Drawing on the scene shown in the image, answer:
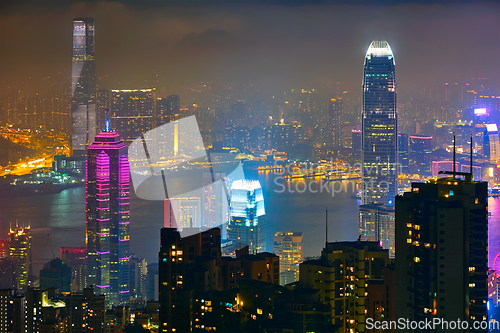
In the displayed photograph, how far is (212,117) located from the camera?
934 cm

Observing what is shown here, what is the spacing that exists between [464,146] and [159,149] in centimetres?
552

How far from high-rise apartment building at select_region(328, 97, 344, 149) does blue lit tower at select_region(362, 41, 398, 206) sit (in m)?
0.76

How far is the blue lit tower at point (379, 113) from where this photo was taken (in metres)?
13.1

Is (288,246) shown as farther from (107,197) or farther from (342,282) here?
(342,282)

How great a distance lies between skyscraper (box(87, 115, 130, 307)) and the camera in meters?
8.49

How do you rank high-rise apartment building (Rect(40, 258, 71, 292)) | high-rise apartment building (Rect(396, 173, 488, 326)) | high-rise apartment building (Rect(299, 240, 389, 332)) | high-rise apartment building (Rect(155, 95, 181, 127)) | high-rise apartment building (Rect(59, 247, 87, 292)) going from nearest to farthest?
1. high-rise apartment building (Rect(396, 173, 488, 326))
2. high-rise apartment building (Rect(299, 240, 389, 332))
3. high-rise apartment building (Rect(40, 258, 71, 292))
4. high-rise apartment building (Rect(59, 247, 87, 292))
5. high-rise apartment building (Rect(155, 95, 181, 127))

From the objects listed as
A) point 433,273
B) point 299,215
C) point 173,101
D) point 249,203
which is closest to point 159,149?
point 173,101

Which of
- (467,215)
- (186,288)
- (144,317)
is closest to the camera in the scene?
(467,215)

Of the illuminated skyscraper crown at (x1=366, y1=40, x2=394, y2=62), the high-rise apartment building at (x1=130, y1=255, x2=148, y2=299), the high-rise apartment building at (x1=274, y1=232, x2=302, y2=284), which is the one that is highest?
the illuminated skyscraper crown at (x1=366, y1=40, x2=394, y2=62)

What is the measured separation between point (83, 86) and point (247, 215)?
113 inches

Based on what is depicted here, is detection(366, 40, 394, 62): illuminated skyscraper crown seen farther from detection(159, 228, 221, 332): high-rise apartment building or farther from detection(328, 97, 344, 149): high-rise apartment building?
detection(159, 228, 221, 332): high-rise apartment building

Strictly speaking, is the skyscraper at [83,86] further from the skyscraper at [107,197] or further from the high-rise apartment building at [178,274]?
the high-rise apartment building at [178,274]

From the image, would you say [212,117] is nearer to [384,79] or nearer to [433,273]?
[384,79]

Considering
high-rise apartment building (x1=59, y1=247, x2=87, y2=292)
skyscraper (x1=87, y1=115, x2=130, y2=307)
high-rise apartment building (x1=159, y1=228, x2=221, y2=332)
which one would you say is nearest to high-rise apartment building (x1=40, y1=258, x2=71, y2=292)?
high-rise apartment building (x1=59, y1=247, x2=87, y2=292)
